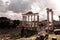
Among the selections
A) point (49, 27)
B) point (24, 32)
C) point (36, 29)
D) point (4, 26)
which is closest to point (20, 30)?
point (24, 32)

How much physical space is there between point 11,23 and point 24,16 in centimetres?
1432

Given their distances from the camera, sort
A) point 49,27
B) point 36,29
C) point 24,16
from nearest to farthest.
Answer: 1. point 49,27
2. point 36,29
3. point 24,16

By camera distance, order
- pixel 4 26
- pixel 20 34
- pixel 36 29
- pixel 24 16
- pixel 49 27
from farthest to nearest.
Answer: pixel 4 26 → pixel 24 16 → pixel 36 29 → pixel 20 34 → pixel 49 27

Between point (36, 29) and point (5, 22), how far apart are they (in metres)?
18.3

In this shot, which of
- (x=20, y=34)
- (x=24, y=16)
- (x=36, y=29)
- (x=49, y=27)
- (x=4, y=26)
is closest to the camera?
(x=49, y=27)

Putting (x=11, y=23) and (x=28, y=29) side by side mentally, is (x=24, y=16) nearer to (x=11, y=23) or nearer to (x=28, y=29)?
(x=28, y=29)

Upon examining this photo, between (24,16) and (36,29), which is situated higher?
(24,16)

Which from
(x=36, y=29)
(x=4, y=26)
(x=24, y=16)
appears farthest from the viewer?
(x=4, y=26)

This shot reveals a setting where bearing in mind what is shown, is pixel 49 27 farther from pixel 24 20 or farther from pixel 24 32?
pixel 24 20

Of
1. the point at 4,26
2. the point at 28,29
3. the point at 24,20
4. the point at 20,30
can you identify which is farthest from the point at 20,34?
the point at 4,26

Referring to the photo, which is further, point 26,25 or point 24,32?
point 26,25

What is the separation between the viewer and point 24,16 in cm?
4075

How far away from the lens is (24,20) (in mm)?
41000

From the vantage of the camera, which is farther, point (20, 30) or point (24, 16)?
point (24, 16)
